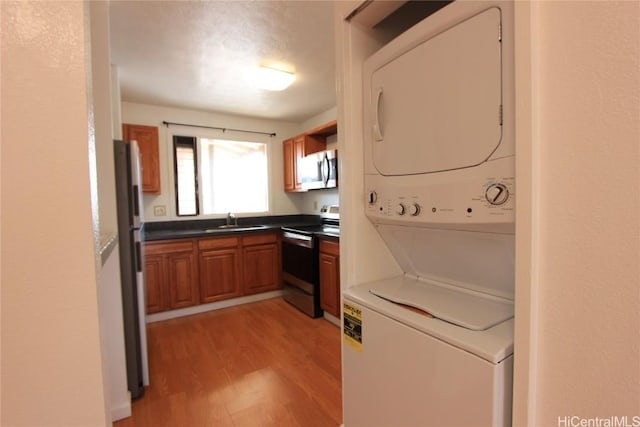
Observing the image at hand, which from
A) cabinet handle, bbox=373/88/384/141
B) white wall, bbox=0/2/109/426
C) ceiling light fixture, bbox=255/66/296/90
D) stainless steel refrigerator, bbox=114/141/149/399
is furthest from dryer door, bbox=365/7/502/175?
ceiling light fixture, bbox=255/66/296/90

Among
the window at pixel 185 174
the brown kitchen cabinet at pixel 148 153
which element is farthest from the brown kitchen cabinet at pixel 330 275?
the brown kitchen cabinet at pixel 148 153

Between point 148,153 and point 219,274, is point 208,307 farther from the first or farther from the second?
point 148,153

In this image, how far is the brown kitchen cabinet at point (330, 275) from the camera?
109 inches

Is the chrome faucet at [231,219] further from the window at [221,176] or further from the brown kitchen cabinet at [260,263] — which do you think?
the brown kitchen cabinet at [260,263]

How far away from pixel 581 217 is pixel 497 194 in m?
0.19

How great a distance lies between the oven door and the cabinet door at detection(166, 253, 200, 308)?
3.21 ft

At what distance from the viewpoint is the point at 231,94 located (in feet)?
10.2

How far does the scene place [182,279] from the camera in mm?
3160

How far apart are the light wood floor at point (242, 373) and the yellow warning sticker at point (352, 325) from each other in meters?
0.80

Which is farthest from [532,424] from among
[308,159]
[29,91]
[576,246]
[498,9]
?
[308,159]

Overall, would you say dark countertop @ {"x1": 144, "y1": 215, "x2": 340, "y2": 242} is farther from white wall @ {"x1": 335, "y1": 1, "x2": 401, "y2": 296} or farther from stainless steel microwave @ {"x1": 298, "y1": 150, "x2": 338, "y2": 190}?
white wall @ {"x1": 335, "y1": 1, "x2": 401, "y2": 296}

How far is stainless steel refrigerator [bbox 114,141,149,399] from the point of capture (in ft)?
5.73

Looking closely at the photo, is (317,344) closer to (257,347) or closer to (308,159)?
(257,347)

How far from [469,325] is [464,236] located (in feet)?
0.92
